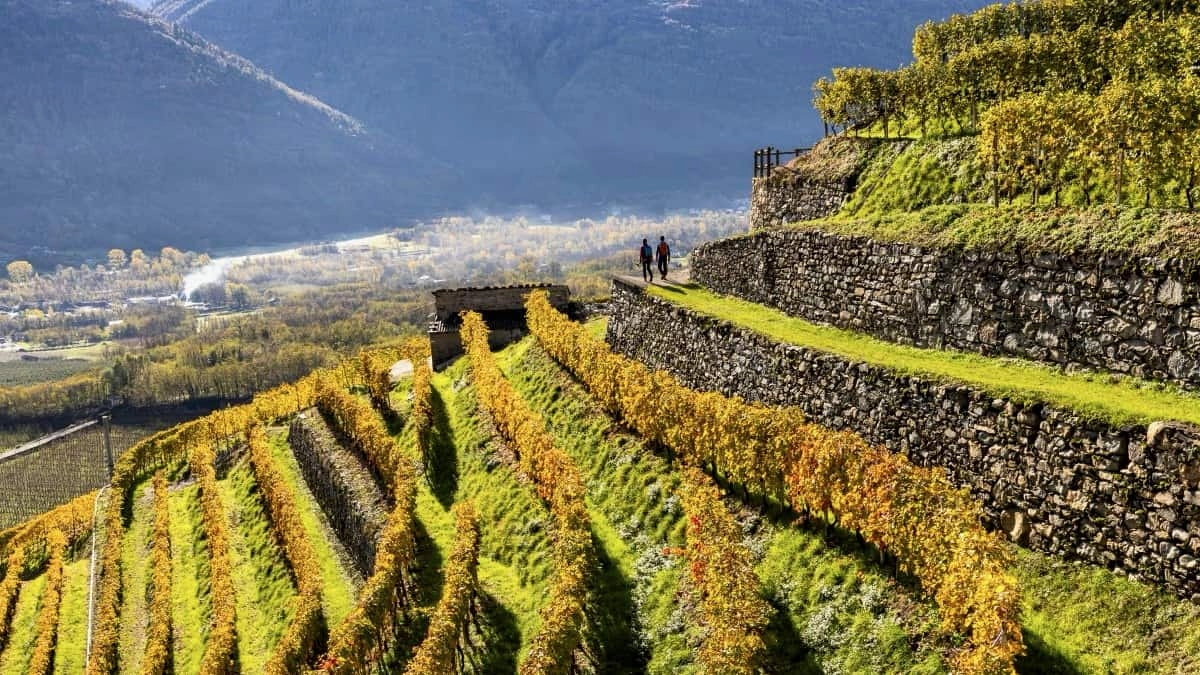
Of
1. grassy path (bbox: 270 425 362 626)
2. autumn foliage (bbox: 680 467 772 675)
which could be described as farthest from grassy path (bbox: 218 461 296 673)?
autumn foliage (bbox: 680 467 772 675)

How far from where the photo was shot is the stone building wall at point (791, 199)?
123ft

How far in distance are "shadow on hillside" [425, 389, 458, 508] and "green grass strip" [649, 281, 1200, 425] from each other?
1161cm

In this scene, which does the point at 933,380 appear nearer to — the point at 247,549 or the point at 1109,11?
the point at 1109,11

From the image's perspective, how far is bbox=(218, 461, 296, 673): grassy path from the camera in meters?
29.9

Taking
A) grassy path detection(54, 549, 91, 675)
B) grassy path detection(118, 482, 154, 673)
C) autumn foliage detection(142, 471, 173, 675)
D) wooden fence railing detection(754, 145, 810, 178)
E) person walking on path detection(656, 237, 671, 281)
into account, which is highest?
wooden fence railing detection(754, 145, 810, 178)

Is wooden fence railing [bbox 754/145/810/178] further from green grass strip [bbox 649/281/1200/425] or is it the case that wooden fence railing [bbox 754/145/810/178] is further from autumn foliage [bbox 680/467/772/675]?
autumn foliage [bbox 680/467/772/675]

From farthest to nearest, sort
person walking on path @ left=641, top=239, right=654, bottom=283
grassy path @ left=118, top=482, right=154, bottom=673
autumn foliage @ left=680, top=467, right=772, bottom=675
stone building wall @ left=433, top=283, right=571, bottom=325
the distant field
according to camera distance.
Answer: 1. the distant field
2. stone building wall @ left=433, top=283, right=571, bottom=325
3. person walking on path @ left=641, top=239, right=654, bottom=283
4. grassy path @ left=118, top=482, right=154, bottom=673
5. autumn foliage @ left=680, top=467, right=772, bottom=675

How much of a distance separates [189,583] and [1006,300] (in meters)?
33.4

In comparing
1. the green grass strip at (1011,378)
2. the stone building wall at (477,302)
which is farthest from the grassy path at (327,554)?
the green grass strip at (1011,378)

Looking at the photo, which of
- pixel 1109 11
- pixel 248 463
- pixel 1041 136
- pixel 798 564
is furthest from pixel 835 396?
pixel 248 463

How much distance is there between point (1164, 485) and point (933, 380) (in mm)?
5142

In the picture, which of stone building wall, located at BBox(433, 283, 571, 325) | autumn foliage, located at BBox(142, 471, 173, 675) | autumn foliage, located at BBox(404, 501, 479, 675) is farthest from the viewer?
stone building wall, located at BBox(433, 283, 571, 325)

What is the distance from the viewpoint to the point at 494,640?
22.0 m

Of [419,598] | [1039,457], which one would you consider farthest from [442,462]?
[1039,457]
